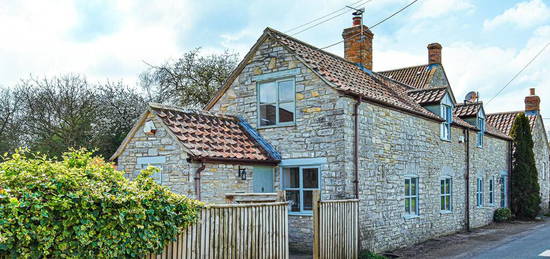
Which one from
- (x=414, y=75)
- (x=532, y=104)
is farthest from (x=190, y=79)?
(x=532, y=104)

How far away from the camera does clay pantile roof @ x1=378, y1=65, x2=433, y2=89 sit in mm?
27070

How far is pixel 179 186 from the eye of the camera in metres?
12.0

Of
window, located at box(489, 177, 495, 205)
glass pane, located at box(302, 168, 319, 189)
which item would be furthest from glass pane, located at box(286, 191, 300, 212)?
window, located at box(489, 177, 495, 205)

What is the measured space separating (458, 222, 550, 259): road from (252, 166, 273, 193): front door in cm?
547

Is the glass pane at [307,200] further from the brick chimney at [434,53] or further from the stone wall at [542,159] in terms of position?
the stone wall at [542,159]

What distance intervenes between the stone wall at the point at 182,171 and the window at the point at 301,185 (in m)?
1.32

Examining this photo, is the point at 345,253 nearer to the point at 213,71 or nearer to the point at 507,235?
the point at 507,235

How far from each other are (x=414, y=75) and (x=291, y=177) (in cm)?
1673

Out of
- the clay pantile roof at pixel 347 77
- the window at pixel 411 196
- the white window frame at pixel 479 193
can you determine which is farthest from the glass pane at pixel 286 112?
the white window frame at pixel 479 193

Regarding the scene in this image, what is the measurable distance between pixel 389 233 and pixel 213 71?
69.9ft

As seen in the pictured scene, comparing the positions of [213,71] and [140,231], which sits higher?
[213,71]

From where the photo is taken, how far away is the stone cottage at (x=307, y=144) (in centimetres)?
1242

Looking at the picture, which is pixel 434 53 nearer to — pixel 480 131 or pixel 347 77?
pixel 480 131

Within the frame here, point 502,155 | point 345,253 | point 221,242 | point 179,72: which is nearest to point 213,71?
point 179,72
